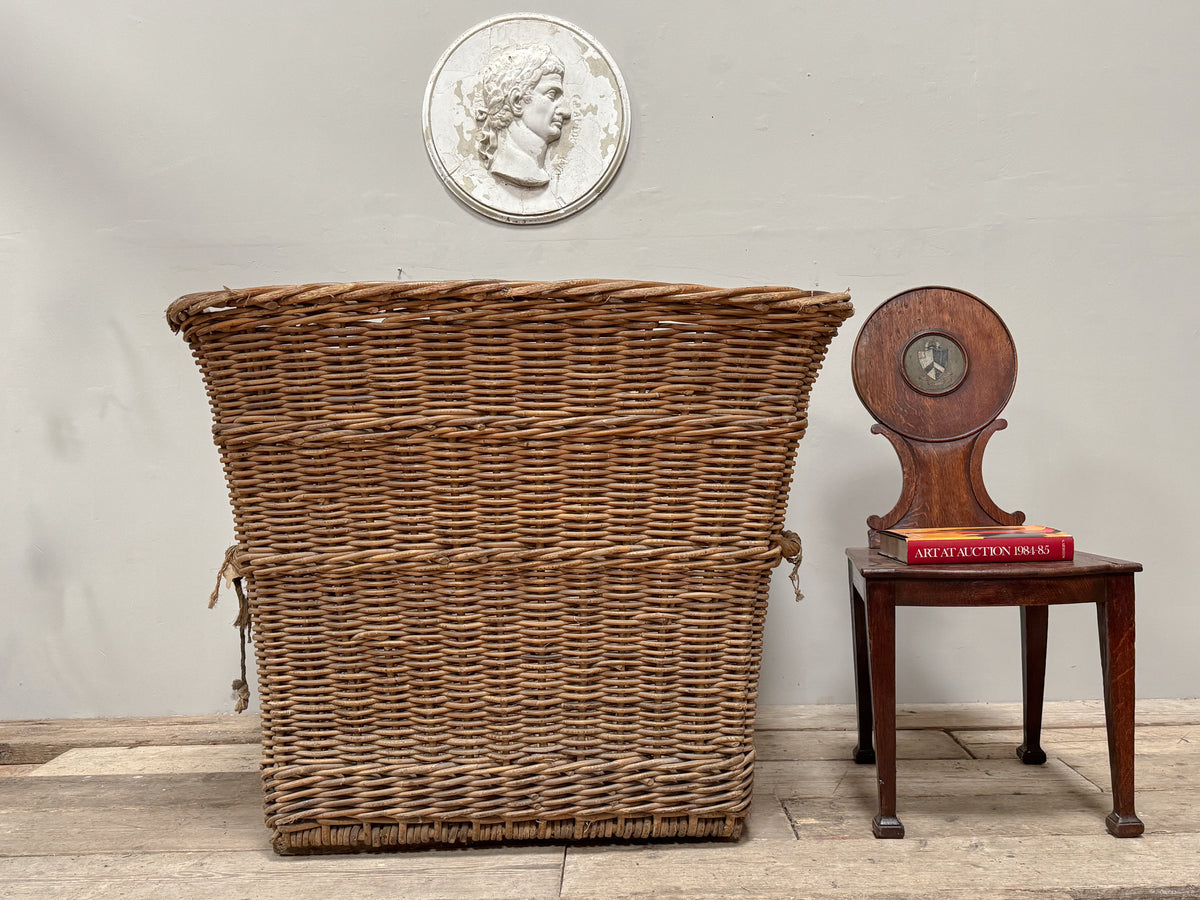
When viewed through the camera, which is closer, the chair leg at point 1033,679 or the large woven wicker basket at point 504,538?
the large woven wicker basket at point 504,538

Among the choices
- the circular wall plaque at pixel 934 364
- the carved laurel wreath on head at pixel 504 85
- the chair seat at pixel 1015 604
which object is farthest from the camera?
the carved laurel wreath on head at pixel 504 85

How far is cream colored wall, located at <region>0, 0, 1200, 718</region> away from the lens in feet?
5.65

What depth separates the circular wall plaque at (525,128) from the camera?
172cm

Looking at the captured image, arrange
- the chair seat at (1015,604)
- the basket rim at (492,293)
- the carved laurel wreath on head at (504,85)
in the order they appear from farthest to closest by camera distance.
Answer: the carved laurel wreath on head at (504,85) < the chair seat at (1015,604) < the basket rim at (492,293)

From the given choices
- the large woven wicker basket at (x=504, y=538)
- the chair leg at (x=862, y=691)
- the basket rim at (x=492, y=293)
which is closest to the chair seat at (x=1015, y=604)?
the large woven wicker basket at (x=504, y=538)

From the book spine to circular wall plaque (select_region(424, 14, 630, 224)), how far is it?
39.4 inches

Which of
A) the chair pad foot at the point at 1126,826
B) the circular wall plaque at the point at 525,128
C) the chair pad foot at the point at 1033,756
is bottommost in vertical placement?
the chair pad foot at the point at 1033,756

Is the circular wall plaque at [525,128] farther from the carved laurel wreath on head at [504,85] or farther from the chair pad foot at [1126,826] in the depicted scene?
the chair pad foot at [1126,826]

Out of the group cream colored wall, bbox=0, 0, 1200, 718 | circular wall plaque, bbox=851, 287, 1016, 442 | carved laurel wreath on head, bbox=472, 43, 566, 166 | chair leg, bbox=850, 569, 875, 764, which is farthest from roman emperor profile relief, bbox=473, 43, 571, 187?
chair leg, bbox=850, 569, 875, 764

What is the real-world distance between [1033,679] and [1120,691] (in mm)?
310

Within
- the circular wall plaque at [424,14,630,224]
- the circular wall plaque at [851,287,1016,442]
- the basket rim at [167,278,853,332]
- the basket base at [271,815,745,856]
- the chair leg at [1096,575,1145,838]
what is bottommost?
the basket base at [271,815,745,856]

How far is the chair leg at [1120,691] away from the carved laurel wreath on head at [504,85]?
1355mm

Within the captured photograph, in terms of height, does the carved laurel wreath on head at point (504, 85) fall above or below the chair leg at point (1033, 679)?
above

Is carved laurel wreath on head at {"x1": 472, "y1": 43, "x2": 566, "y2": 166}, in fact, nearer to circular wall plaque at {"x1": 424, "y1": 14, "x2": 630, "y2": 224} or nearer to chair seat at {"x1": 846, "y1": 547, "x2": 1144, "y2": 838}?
circular wall plaque at {"x1": 424, "y1": 14, "x2": 630, "y2": 224}
